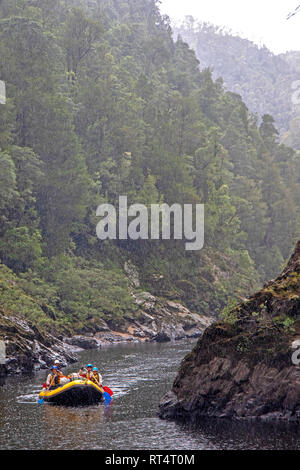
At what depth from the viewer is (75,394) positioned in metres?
31.8

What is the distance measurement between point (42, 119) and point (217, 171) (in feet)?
121

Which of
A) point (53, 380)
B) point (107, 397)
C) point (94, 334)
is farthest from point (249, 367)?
point (94, 334)

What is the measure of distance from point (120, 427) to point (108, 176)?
55.4 metres

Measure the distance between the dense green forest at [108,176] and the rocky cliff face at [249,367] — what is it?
23025 mm

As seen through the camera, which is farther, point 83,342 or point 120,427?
point 83,342

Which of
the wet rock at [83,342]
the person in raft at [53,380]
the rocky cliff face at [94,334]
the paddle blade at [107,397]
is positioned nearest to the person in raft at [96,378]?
the paddle blade at [107,397]

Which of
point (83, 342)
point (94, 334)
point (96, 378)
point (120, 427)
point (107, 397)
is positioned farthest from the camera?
point (94, 334)

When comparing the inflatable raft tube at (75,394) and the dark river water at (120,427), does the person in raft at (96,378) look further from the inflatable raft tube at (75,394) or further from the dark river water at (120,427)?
the dark river water at (120,427)

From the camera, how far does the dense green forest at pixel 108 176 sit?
2472 inches

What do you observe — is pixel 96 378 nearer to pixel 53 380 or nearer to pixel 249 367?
pixel 53 380

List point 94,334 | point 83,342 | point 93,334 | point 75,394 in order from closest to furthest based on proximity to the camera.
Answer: point 75,394 → point 83,342 → point 93,334 → point 94,334
